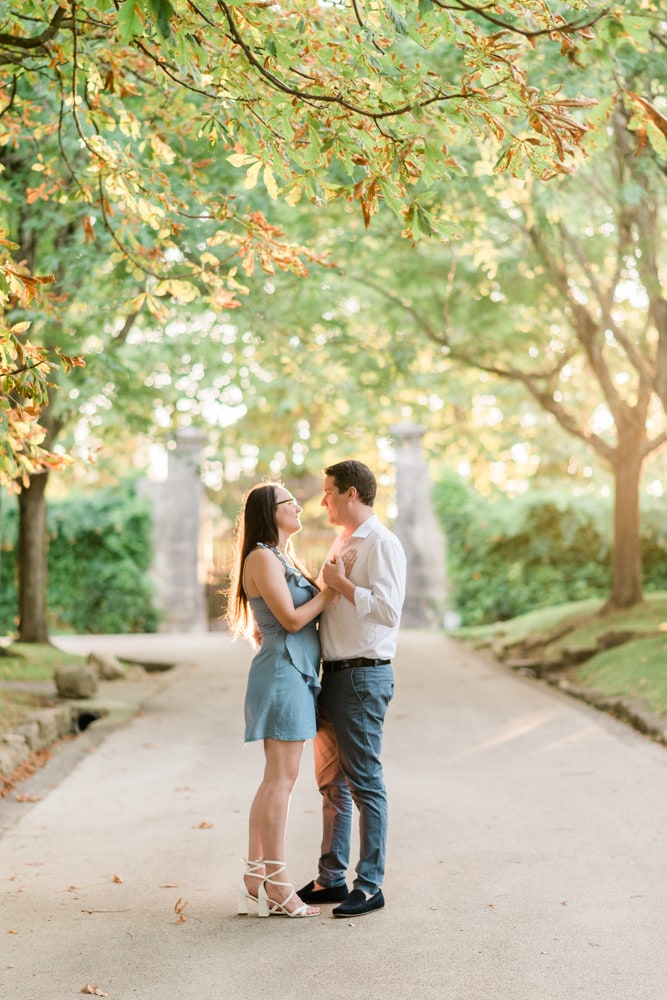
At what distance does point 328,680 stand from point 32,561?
37.6ft

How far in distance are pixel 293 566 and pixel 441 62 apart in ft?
22.8

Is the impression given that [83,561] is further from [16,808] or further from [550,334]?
[16,808]

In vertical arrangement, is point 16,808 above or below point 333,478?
below

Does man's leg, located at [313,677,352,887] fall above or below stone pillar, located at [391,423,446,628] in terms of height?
below

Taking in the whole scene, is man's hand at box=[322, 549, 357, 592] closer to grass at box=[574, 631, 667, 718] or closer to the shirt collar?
the shirt collar

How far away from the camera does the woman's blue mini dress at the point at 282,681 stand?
5.12m

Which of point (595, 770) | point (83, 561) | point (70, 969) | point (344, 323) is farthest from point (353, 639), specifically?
point (83, 561)

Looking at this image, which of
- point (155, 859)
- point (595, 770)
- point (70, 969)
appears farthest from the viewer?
point (595, 770)

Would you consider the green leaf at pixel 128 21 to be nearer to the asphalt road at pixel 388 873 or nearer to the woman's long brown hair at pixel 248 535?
the woman's long brown hair at pixel 248 535

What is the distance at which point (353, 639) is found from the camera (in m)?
5.20

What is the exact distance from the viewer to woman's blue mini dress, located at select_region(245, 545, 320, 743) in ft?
16.8

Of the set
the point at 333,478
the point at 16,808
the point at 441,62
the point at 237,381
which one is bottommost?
the point at 16,808

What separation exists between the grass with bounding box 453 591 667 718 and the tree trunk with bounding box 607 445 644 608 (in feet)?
0.96

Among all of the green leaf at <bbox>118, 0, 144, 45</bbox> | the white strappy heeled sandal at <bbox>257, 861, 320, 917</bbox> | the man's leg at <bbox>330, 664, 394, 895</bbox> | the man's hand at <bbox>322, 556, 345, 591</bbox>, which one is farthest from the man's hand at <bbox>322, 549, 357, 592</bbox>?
the green leaf at <bbox>118, 0, 144, 45</bbox>
